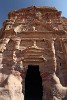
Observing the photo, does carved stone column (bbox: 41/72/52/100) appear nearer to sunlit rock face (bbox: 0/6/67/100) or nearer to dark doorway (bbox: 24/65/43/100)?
sunlit rock face (bbox: 0/6/67/100)

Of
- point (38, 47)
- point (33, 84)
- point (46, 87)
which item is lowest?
point (46, 87)

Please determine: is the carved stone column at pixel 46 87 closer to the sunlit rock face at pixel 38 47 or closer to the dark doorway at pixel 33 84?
the sunlit rock face at pixel 38 47

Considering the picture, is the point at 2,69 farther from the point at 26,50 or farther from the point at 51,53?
the point at 51,53

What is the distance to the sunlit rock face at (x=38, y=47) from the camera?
16.8 metres

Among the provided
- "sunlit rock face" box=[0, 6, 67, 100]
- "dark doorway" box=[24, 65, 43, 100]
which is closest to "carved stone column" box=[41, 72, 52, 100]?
"sunlit rock face" box=[0, 6, 67, 100]

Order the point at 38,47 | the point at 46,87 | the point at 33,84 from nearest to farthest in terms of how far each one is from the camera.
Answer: the point at 46,87 → the point at 38,47 → the point at 33,84

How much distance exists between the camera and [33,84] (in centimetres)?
2030

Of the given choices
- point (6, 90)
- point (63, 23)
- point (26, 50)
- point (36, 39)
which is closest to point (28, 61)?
point (26, 50)

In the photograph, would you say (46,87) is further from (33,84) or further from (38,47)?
(38,47)

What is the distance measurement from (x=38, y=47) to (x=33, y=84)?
326cm

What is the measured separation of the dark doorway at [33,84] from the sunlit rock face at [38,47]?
3.71 feet

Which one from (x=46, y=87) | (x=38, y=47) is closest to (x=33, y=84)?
(x=38, y=47)

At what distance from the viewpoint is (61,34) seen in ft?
66.8

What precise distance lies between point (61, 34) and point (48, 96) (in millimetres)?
6315
